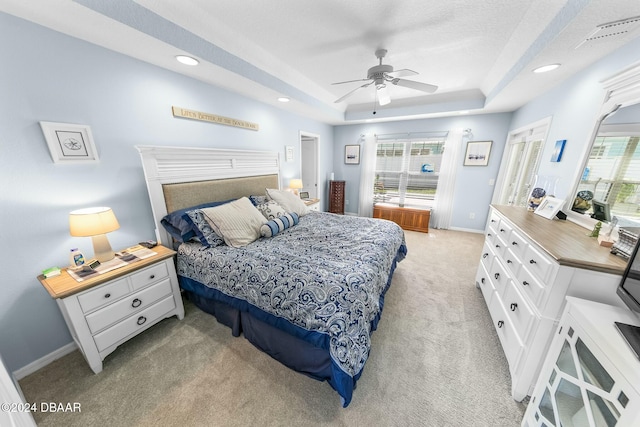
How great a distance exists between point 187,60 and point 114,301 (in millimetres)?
2070

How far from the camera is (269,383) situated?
1.45 metres

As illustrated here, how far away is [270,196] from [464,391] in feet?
8.71

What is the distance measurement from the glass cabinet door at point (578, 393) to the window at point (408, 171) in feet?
13.1

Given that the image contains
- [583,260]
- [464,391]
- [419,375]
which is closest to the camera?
[583,260]

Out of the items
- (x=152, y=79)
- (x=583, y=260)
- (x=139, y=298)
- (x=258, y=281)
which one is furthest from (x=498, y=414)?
(x=152, y=79)

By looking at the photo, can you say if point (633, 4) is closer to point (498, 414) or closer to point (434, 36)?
point (434, 36)

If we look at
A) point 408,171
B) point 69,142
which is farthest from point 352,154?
point 69,142

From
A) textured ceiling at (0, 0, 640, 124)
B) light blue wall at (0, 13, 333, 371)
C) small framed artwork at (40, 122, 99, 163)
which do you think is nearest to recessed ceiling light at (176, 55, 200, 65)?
textured ceiling at (0, 0, 640, 124)

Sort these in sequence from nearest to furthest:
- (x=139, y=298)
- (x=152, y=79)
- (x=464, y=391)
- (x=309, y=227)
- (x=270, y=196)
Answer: (x=464, y=391) → (x=139, y=298) → (x=152, y=79) → (x=309, y=227) → (x=270, y=196)

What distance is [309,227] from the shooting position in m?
2.51

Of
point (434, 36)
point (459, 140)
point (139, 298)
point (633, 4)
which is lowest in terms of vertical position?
point (139, 298)

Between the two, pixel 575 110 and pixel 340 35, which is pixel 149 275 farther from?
pixel 575 110

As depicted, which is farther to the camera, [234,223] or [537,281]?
[234,223]

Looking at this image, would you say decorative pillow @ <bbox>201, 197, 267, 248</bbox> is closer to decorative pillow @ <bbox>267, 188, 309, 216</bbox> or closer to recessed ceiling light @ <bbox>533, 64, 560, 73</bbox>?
decorative pillow @ <bbox>267, 188, 309, 216</bbox>
